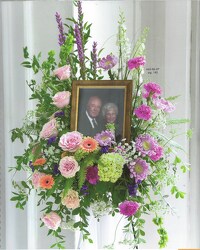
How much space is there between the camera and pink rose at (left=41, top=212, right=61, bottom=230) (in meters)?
1.12

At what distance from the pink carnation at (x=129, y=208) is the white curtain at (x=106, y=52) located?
513 mm

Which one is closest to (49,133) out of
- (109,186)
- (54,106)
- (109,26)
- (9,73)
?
(54,106)

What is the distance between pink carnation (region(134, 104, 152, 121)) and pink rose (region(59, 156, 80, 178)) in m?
0.24

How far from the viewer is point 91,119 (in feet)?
3.91

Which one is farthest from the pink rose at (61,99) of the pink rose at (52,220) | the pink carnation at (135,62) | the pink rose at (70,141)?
the pink rose at (52,220)

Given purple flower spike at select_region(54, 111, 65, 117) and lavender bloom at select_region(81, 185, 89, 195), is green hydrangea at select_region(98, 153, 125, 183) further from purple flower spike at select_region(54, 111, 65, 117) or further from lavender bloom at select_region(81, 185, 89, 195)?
purple flower spike at select_region(54, 111, 65, 117)

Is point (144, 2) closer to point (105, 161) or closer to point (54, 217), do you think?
point (105, 161)

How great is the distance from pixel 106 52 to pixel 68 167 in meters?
0.69

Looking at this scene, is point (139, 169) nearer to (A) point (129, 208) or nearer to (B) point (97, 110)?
(A) point (129, 208)

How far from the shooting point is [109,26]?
1.58 metres

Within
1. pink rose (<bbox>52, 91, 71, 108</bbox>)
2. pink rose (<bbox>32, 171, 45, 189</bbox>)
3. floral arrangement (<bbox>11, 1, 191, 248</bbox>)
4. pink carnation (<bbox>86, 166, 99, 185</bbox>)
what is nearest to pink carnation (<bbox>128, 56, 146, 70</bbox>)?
floral arrangement (<bbox>11, 1, 191, 248</bbox>)

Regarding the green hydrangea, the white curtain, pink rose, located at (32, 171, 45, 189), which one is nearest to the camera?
the green hydrangea

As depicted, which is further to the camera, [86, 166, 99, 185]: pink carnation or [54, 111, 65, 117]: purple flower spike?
A: [54, 111, 65, 117]: purple flower spike

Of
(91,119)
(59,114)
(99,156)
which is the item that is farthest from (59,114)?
(99,156)
